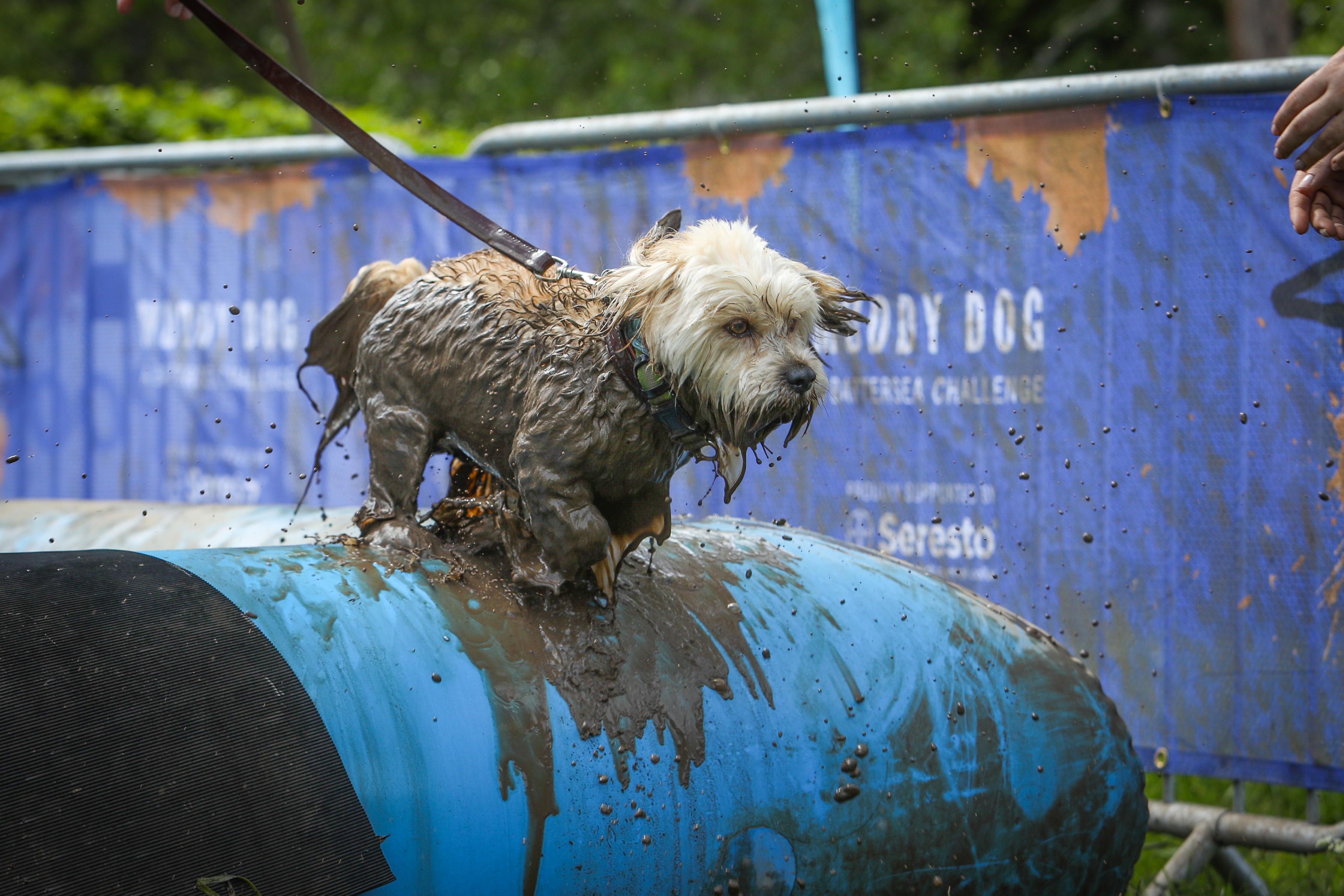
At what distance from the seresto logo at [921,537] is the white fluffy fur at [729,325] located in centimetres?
261

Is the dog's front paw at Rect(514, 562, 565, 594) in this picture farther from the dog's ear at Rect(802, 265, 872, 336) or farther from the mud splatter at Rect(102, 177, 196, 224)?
the mud splatter at Rect(102, 177, 196, 224)

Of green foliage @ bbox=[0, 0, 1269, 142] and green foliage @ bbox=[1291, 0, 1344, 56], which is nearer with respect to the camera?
green foliage @ bbox=[1291, 0, 1344, 56]

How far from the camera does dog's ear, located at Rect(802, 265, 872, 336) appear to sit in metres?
2.51

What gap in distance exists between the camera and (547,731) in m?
2.47

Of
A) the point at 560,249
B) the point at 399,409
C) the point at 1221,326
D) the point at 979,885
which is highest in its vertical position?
the point at 560,249

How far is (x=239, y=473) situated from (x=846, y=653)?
472 centimetres

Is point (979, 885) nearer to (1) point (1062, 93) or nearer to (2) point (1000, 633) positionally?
(2) point (1000, 633)

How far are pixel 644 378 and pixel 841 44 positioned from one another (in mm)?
3249

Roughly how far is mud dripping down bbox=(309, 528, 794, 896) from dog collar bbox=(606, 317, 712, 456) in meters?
0.51

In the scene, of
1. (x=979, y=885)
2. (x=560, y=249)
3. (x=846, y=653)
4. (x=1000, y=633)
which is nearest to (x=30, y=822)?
(x=846, y=653)

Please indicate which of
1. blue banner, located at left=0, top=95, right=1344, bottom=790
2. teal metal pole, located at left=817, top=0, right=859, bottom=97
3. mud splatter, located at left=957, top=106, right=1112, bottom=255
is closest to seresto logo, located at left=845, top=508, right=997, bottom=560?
blue banner, located at left=0, top=95, right=1344, bottom=790

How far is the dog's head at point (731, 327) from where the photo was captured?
7.60ft

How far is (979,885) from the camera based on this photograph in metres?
2.80

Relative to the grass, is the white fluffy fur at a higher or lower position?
Result: higher
